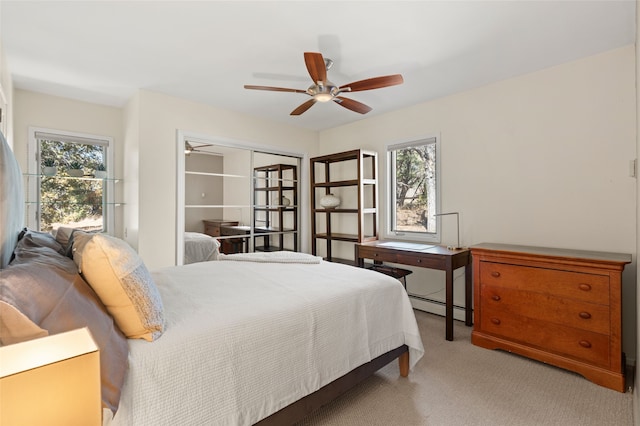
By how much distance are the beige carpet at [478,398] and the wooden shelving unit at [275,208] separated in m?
2.68

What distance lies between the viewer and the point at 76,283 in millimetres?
1103

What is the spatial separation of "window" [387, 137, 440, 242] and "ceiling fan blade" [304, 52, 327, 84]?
195 centimetres

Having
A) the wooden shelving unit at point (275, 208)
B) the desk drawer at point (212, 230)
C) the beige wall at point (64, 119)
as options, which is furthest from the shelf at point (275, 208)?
the beige wall at point (64, 119)

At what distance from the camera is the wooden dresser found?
2090 mm

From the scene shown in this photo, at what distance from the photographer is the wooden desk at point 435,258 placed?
2.91 metres

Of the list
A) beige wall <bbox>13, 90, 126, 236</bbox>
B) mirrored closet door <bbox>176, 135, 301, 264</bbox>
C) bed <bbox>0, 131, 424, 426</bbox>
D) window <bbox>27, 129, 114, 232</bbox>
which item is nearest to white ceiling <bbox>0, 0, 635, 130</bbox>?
beige wall <bbox>13, 90, 126, 236</bbox>

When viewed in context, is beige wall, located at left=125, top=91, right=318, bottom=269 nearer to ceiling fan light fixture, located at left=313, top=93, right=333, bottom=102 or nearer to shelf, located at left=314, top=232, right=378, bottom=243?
ceiling fan light fixture, located at left=313, top=93, right=333, bottom=102

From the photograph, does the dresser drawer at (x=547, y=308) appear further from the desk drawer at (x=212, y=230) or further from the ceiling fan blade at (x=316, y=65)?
the desk drawer at (x=212, y=230)

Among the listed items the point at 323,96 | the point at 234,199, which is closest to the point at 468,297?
the point at 323,96

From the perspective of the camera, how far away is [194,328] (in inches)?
51.0

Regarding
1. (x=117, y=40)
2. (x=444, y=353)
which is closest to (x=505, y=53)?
(x=444, y=353)

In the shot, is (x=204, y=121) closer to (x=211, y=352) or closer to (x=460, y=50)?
(x=460, y=50)

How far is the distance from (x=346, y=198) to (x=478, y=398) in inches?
121

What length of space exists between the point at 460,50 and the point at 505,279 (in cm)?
195
